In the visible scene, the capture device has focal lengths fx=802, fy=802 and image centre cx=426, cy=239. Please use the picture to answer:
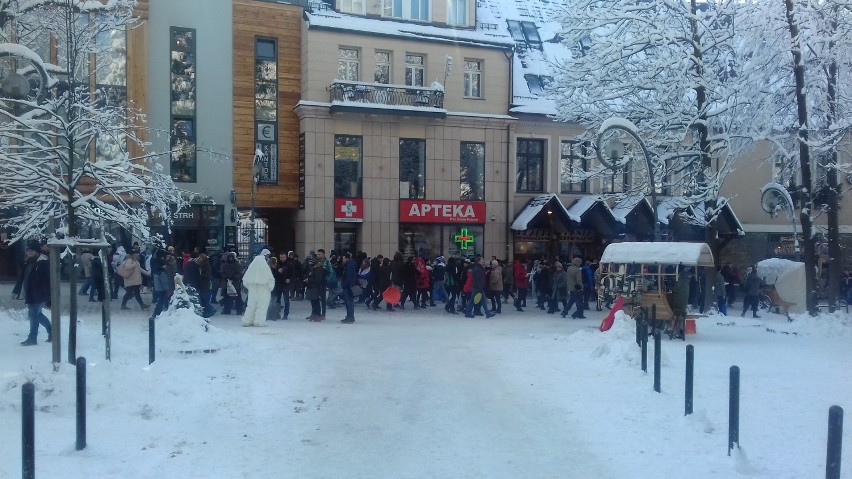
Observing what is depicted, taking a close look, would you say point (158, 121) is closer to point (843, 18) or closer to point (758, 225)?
point (843, 18)

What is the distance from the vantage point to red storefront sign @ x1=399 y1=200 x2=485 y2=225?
105 ft

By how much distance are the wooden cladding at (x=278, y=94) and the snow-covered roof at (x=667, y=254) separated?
16415 millimetres

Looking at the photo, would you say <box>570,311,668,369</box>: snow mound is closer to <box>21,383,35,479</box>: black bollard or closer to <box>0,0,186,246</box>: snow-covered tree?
<box>0,0,186,246</box>: snow-covered tree

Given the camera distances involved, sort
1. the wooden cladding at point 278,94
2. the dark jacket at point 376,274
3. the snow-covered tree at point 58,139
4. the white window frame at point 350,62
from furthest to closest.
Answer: the white window frame at point 350,62 → the wooden cladding at point 278,94 → the dark jacket at point 376,274 → the snow-covered tree at point 58,139

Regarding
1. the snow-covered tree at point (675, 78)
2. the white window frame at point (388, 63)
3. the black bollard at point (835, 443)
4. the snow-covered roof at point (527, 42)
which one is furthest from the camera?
the snow-covered roof at point (527, 42)

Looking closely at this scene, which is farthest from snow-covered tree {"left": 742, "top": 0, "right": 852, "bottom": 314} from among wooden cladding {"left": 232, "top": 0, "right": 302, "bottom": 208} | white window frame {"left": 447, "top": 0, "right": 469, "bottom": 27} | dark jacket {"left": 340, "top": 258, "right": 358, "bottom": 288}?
wooden cladding {"left": 232, "top": 0, "right": 302, "bottom": 208}

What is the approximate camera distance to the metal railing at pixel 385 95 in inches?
1207

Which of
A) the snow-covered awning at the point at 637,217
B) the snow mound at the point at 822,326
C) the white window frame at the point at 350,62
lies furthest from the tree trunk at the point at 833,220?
the white window frame at the point at 350,62

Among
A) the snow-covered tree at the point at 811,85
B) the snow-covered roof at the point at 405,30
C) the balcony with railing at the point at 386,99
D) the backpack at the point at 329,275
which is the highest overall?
the snow-covered roof at the point at 405,30

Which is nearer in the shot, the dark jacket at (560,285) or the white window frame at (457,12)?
the dark jacket at (560,285)

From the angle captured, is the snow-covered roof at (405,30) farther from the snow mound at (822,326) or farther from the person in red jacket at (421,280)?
the snow mound at (822,326)

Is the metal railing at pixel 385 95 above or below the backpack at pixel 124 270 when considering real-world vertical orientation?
above

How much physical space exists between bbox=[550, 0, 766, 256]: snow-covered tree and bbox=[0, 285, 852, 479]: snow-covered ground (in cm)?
761

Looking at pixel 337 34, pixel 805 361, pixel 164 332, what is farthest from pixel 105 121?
pixel 337 34
